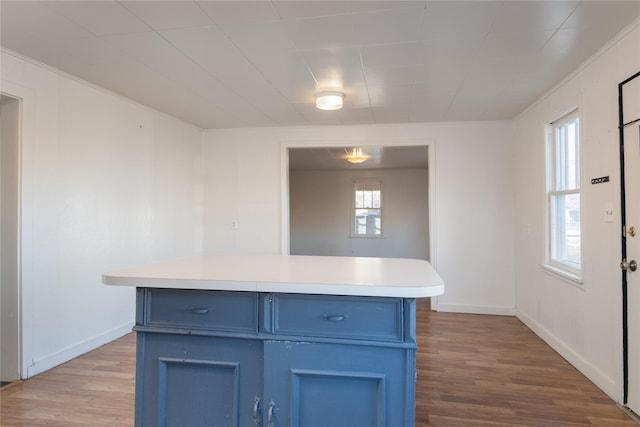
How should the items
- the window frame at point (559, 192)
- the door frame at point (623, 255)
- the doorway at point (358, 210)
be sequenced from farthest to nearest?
1. the doorway at point (358, 210)
2. the window frame at point (559, 192)
3. the door frame at point (623, 255)

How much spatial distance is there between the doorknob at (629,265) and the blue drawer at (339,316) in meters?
1.75

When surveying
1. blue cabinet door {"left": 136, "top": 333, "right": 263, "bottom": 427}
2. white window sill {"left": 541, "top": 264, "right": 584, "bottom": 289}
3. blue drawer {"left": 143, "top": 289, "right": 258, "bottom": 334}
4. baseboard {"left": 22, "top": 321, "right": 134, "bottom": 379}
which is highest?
blue drawer {"left": 143, "top": 289, "right": 258, "bottom": 334}

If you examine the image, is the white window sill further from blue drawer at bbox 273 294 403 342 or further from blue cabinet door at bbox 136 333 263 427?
blue cabinet door at bbox 136 333 263 427

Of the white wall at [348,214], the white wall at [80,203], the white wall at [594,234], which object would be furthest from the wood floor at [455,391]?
the white wall at [348,214]

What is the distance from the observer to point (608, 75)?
7.86 ft

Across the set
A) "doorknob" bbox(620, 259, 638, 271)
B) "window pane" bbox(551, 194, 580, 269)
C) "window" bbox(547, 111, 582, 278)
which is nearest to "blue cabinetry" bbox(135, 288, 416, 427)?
"doorknob" bbox(620, 259, 638, 271)

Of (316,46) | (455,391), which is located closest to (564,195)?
(455,391)

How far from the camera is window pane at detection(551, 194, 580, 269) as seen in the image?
2.99 meters

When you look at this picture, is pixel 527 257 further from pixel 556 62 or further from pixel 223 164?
pixel 223 164

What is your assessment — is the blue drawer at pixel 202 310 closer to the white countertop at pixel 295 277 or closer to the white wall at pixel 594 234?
the white countertop at pixel 295 277

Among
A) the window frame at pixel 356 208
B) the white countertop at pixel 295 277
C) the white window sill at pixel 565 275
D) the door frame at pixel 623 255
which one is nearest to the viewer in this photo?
the white countertop at pixel 295 277

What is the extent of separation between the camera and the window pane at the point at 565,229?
9.82 feet

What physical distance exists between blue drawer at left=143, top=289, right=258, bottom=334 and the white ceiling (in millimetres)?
1513

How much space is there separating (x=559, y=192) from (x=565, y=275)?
2.44ft
